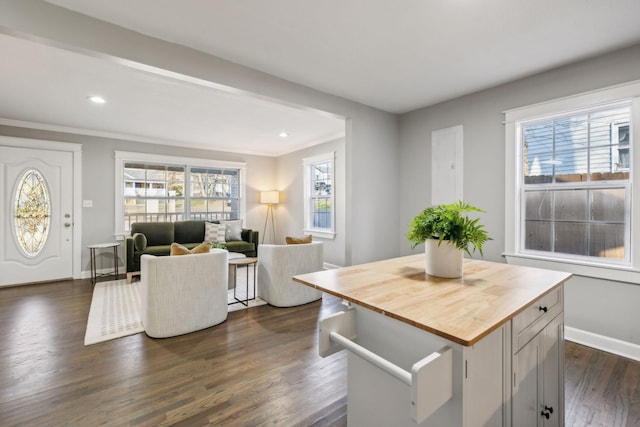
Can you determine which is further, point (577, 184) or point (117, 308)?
point (117, 308)

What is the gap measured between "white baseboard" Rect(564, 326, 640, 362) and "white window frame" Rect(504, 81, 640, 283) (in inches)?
20.5

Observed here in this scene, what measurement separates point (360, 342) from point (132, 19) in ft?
8.31

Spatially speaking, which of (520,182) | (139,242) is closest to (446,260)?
(520,182)

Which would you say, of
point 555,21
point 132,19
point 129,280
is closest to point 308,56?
point 132,19

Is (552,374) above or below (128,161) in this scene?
below

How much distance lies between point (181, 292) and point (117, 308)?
129 centimetres

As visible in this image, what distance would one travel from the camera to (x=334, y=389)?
1981 millimetres

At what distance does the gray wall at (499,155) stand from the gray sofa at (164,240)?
10.2ft

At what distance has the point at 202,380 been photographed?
206 centimetres

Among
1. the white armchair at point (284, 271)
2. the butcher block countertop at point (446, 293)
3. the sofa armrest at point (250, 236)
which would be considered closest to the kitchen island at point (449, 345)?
the butcher block countertop at point (446, 293)

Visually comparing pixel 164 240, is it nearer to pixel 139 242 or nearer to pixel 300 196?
pixel 139 242

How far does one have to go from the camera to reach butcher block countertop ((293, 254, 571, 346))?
0.96 m

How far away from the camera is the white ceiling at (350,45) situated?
1.92m

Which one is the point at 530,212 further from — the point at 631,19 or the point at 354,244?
the point at 354,244
